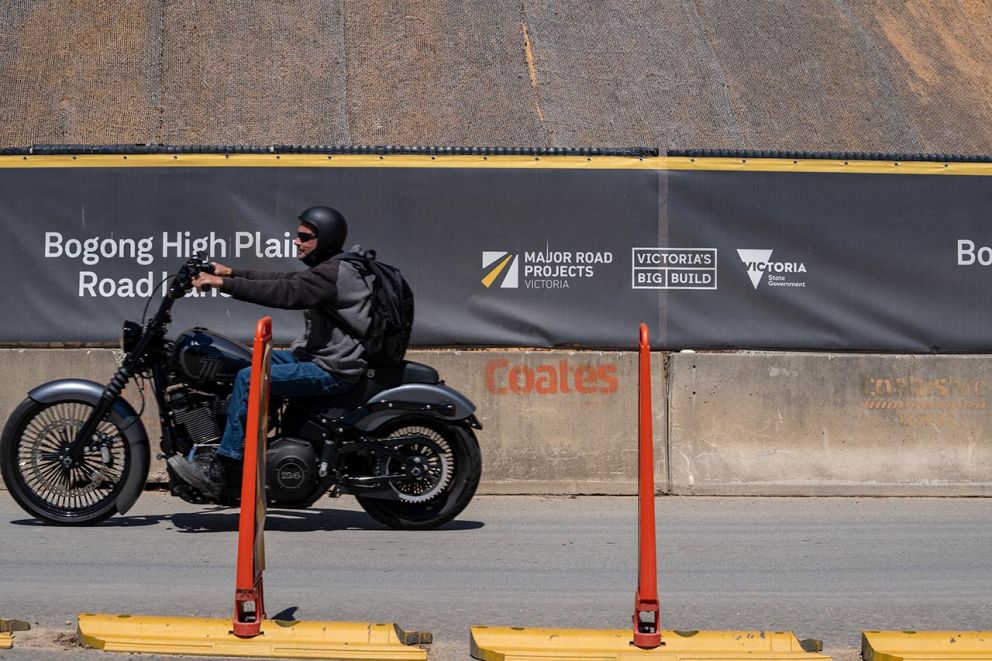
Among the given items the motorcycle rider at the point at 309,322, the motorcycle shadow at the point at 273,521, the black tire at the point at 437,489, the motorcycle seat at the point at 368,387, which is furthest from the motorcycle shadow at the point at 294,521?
the motorcycle seat at the point at 368,387

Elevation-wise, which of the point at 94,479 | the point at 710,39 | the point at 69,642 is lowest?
the point at 69,642

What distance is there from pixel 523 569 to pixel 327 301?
1977mm

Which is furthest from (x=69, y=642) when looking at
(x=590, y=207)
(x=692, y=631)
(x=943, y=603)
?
(x=590, y=207)

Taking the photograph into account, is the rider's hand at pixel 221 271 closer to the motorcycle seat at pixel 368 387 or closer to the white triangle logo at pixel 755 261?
the motorcycle seat at pixel 368 387

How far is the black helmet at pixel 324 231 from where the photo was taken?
789 centimetres

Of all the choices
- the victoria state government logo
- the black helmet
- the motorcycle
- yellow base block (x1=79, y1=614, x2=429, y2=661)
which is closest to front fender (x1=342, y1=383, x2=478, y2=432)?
the motorcycle

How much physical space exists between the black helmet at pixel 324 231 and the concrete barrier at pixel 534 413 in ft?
6.80

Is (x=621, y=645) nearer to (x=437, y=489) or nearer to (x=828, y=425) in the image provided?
(x=437, y=489)

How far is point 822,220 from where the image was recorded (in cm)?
1027

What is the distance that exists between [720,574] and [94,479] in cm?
373

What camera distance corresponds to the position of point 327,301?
25.1ft

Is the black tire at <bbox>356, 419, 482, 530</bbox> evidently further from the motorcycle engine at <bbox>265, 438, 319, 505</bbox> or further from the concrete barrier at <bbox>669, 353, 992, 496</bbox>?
the concrete barrier at <bbox>669, 353, 992, 496</bbox>

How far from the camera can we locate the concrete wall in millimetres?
9820

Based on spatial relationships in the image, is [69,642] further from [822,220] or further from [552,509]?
[822,220]
